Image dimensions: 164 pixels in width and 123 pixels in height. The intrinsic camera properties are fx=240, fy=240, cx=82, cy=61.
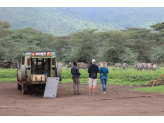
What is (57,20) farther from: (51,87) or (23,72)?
(51,87)

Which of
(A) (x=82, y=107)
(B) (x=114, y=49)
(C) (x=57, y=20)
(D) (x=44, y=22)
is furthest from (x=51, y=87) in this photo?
(C) (x=57, y=20)

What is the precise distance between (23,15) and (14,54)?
12883 centimetres

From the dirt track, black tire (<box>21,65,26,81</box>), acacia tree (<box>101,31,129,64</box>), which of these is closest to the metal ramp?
the dirt track

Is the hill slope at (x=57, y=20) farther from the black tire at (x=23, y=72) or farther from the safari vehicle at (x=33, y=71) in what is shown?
the black tire at (x=23, y=72)

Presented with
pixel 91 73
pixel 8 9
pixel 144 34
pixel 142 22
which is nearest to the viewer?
pixel 91 73

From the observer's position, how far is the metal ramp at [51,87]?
12164mm

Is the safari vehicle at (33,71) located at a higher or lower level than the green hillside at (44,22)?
lower

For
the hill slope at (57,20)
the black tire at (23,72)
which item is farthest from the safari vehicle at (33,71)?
the hill slope at (57,20)

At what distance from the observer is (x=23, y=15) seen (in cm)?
16475

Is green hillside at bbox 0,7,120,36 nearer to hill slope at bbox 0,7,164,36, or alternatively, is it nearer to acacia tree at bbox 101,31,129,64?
hill slope at bbox 0,7,164,36

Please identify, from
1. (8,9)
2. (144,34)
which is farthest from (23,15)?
(144,34)

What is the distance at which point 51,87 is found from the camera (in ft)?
40.7

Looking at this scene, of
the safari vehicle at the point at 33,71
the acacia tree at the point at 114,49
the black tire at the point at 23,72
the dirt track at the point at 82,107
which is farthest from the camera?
the acacia tree at the point at 114,49

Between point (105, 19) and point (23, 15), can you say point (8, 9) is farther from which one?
point (105, 19)
